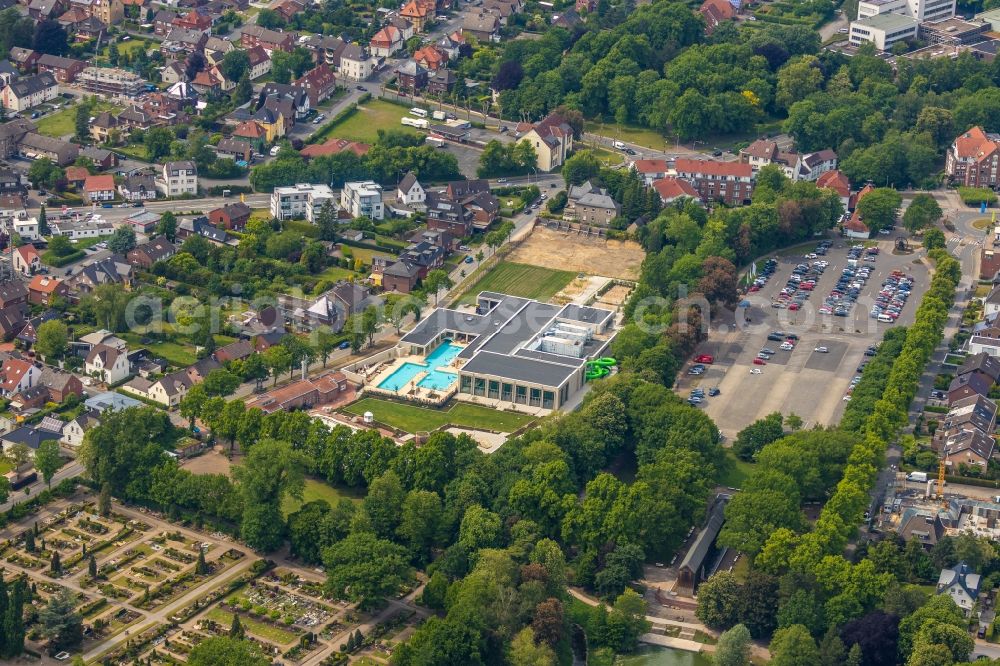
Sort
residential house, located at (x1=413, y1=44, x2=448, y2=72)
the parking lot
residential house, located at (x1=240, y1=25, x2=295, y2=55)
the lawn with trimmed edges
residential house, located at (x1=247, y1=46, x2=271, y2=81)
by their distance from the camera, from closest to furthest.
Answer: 1. the parking lot
2. the lawn with trimmed edges
3. residential house, located at (x1=247, y1=46, x2=271, y2=81)
4. residential house, located at (x1=413, y1=44, x2=448, y2=72)
5. residential house, located at (x1=240, y1=25, x2=295, y2=55)

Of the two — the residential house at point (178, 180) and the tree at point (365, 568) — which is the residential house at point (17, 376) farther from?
the residential house at point (178, 180)

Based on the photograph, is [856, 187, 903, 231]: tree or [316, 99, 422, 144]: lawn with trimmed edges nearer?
[856, 187, 903, 231]: tree

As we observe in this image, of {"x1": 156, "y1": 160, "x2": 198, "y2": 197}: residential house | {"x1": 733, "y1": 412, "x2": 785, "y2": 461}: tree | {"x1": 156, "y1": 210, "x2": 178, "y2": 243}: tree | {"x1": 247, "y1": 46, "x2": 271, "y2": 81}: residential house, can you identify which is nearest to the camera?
{"x1": 733, "y1": 412, "x2": 785, "y2": 461}: tree

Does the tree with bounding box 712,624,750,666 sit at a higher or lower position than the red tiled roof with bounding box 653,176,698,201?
lower

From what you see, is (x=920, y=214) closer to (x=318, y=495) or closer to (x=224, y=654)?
(x=318, y=495)

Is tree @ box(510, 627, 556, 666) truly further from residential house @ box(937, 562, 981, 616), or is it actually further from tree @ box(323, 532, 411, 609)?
residential house @ box(937, 562, 981, 616)

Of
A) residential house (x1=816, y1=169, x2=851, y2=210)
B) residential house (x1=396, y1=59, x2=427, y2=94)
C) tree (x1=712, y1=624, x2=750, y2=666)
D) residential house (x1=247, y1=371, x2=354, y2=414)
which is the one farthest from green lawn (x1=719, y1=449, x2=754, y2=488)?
residential house (x1=396, y1=59, x2=427, y2=94)

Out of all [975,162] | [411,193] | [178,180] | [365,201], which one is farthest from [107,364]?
[975,162]
